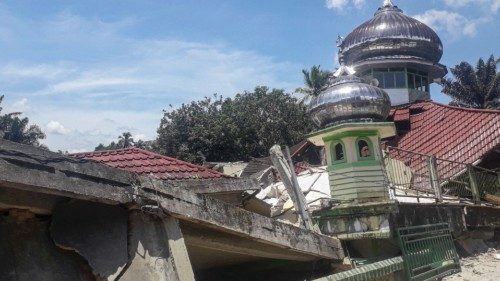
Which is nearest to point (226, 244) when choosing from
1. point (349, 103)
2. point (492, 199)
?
point (349, 103)

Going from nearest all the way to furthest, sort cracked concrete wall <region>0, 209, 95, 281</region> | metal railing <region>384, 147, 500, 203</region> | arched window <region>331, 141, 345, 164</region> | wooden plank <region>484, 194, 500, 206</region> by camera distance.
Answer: cracked concrete wall <region>0, 209, 95, 281</region>
arched window <region>331, 141, 345, 164</region>
metal railing <region>384, 147, 500, 203</region>
wooden plank <region>484, 194, 500, 206</region>

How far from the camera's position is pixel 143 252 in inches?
131

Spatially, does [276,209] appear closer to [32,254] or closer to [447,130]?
[32,254]

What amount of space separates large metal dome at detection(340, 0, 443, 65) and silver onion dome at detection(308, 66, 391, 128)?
47.5 feet

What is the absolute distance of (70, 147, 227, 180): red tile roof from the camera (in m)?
8.51

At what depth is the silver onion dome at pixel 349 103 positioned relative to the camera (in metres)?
9.30

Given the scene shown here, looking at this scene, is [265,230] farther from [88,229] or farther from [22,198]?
[22,198]

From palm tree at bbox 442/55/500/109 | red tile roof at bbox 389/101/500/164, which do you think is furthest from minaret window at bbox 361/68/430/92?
palm tree at bbox 442/55/500/109

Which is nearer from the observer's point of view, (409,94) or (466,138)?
(466,138)

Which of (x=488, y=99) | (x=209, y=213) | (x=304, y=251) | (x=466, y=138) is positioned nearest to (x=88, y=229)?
(x=209, y=213)

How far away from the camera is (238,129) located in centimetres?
3422

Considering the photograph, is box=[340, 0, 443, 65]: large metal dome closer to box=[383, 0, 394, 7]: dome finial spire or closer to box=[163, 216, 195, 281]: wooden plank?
box=[383, 0, 394, 7]: dome finial spire

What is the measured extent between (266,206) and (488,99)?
81.1ft

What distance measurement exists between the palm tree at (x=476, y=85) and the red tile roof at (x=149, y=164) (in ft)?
84.9
